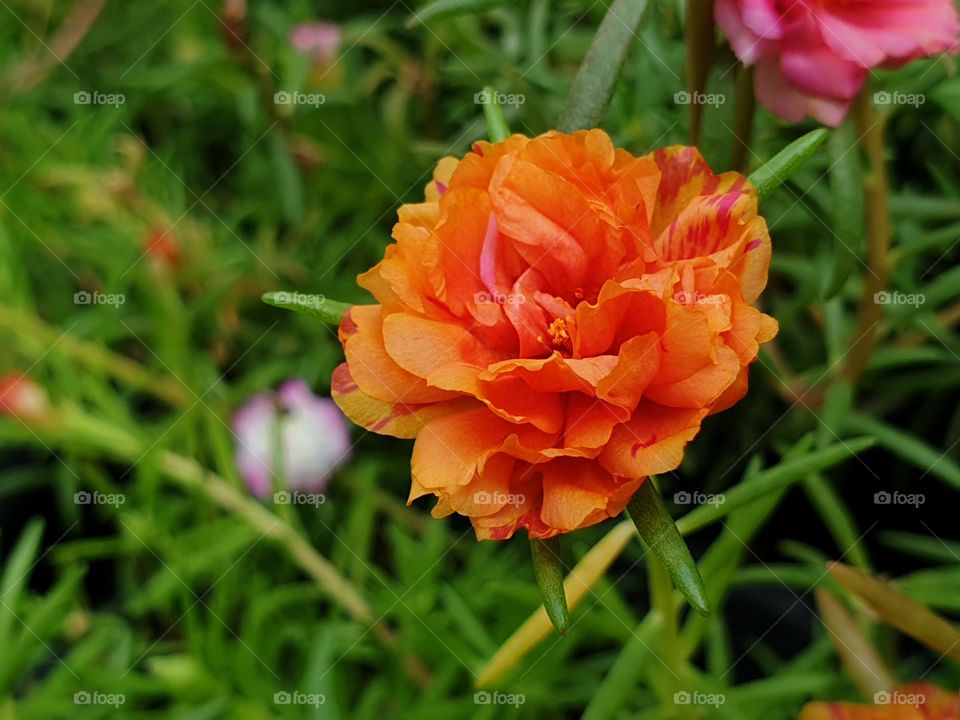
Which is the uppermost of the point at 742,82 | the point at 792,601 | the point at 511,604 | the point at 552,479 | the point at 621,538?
the point at 742,82

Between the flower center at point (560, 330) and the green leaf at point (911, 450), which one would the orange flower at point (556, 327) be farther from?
the green leaf at point (911, 450)

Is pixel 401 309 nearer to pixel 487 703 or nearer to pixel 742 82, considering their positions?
pixel 742 82

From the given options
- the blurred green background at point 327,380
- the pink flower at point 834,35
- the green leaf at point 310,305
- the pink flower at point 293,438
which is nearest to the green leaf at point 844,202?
the blurred green background at point 327,380

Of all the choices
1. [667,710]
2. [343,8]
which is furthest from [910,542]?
[343,8]

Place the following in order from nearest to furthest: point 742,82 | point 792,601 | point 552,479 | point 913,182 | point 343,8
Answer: point 552,479, point 742,82, point 792,601, point 913,182, point 343,8

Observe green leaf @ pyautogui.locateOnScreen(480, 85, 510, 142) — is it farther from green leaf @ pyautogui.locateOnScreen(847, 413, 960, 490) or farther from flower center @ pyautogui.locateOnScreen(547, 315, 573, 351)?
green leaf @ pyautogui.locateOnScreen(847, 413, 960, 490)

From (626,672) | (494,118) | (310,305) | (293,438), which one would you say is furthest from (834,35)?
(293,438)
